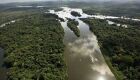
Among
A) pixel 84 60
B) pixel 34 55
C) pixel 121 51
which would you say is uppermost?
pixel 121 51

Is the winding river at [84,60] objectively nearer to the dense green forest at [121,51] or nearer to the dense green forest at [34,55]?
the dense green forest at [121,51]

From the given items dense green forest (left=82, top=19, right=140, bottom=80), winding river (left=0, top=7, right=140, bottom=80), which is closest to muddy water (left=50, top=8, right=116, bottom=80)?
winding river (left=0, top=7, right=140, bottom=80)

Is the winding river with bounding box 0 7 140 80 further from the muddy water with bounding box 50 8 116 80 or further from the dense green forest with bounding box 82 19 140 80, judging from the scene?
the dense green forest with bounding box 82 19 140 80

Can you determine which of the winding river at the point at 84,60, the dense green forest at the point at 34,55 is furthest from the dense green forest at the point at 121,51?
the dense green forest at the point at 34,55

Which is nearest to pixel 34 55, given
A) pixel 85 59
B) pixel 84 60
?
pixel 84 60

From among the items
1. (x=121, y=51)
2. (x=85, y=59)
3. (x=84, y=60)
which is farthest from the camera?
(x=121, y=51)

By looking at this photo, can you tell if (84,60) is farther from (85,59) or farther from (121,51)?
(121,51)

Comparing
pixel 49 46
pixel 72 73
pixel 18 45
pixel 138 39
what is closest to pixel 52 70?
pixel 72 73
